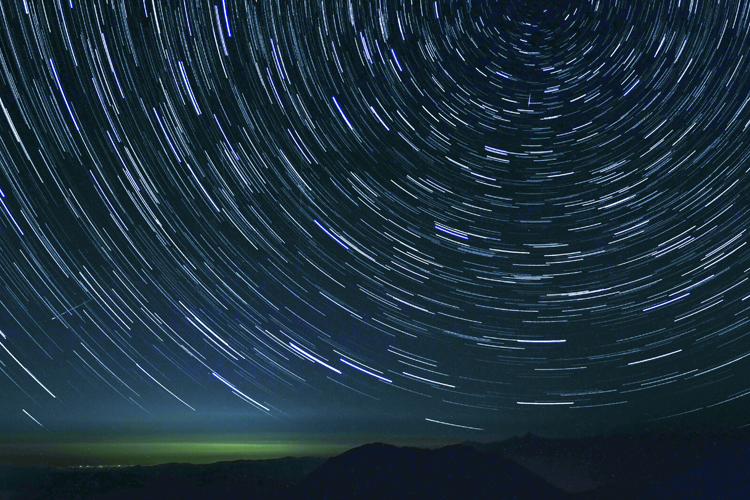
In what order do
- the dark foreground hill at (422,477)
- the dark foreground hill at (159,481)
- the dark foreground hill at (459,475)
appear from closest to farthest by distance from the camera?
the dark foreground hill at (459,475), the dark foreground hill at (422,477), the dark foreground hill at (159,481)

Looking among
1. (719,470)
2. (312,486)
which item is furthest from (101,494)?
(719,470)

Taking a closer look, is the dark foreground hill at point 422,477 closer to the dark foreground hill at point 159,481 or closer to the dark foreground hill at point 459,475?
the dark foreground hill at point 459,475

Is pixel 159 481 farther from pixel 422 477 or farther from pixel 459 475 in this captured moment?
pixel 459 475

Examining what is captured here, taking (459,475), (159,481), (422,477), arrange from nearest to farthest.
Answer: (422,477) → (459,475) → (159,481)

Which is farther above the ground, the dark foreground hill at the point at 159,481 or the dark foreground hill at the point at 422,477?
the dark foreground hill at the point at 422,477

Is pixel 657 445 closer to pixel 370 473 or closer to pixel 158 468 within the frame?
pixel 370 473

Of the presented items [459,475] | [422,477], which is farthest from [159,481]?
[459,475]

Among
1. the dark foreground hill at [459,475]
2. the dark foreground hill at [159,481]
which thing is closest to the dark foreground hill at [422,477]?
the dark foreground hill at [459,475]

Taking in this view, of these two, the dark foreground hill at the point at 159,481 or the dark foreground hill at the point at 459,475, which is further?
the dark foreground hill at the point at 159,481
